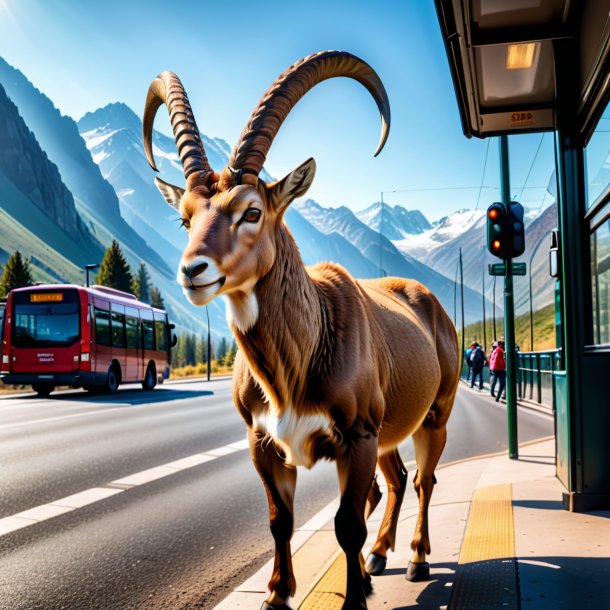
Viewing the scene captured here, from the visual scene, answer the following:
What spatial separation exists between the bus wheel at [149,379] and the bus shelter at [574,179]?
24.6 m

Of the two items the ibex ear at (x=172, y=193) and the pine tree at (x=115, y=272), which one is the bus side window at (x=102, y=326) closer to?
the ibex ear at (x=172, y=193)

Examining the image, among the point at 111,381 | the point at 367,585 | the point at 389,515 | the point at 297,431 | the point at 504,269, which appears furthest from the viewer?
the point at 111,381

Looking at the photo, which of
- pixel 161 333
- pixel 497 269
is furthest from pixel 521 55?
pixel 161 333

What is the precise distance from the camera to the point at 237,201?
341 cm

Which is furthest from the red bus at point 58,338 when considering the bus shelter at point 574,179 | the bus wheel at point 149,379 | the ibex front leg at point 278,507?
the ibex front leg at point 278,507

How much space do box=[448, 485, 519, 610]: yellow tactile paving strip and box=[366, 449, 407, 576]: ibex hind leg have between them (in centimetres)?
46

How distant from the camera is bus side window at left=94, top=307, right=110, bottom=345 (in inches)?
939

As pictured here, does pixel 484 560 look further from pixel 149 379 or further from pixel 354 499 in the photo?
pixel 149 379

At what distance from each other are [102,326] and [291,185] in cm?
2176

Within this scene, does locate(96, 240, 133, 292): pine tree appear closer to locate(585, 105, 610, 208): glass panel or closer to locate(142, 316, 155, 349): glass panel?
locate(142, 316, 155, 349): glass panel

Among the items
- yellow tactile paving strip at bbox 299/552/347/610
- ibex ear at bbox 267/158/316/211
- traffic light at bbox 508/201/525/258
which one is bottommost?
yellow tactile paving strip at bbox 299/552/347/610

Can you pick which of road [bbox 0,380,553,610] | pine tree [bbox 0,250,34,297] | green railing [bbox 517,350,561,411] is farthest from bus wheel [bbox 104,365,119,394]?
pine tree [bbox 0,250,34,297]

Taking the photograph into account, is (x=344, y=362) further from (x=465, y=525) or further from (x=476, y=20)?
(x=476, y=20)

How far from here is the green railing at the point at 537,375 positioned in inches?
802
